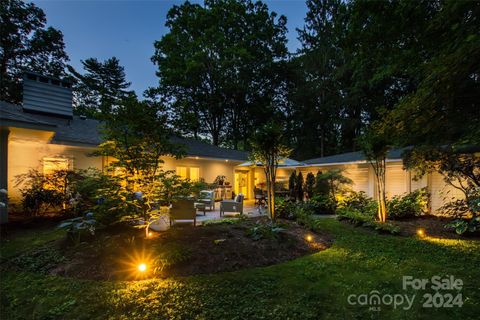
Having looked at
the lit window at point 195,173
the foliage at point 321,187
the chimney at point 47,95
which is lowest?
the foliage at point 321,187

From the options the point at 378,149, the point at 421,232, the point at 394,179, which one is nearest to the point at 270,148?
the point at 378,149

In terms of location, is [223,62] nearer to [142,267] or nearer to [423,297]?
[142,267]

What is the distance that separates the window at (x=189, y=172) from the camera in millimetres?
12516

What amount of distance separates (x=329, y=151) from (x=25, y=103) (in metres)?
23.1

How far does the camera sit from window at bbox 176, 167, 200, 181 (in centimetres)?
1252

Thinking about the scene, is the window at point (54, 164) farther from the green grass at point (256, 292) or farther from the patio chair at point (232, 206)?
the patio chair at point (232, 206)

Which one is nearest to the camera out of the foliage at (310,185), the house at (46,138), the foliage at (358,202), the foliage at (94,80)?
the house at (46,138)

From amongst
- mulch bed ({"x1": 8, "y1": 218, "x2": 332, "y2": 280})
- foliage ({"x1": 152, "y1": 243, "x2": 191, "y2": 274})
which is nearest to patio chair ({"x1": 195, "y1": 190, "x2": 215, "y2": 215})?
mulch bed ({"x1": 8, "y1": 218, "x2": 332, "y2": 280})

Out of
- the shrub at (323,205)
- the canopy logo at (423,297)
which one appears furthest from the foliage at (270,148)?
the shrub at (323,205)

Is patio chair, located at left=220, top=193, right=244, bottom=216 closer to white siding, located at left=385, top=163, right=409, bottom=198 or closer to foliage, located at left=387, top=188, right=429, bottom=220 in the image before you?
foliage, located at left=387, top=188, right=429, bottom=220

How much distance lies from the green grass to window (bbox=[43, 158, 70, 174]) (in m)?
5.97

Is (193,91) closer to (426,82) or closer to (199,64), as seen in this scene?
(199,64)

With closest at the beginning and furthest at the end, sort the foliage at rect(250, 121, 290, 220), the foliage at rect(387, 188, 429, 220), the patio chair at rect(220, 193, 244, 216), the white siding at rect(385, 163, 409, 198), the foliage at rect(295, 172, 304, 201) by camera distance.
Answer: the foliage at rect(250, 121, 290, 220)
the patio chair at rect(220, 193, 244, 216)
the foliage at rect(387, 188, 429, 220)
the white siding at rect(385, 163, 409, 198)
the foliage at rect(295, 172, 304, 201)

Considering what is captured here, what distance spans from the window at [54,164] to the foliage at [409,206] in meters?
12.4
